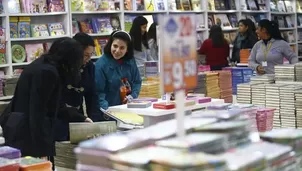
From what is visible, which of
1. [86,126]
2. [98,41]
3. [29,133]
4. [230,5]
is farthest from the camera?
[230,5]

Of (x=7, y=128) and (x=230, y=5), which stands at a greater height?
(x=230, y=5)

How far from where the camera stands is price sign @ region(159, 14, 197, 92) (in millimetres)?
1636

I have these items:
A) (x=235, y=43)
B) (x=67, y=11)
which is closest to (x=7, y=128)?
(x=67, y=11)

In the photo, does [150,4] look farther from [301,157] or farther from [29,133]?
[301,157]

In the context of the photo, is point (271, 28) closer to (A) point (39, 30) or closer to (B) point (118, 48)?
(B) point (118, 48)

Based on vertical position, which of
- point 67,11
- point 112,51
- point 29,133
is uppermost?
point 67,11

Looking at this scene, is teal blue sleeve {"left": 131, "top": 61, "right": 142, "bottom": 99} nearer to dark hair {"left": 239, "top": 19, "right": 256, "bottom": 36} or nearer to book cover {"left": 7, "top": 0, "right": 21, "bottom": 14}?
book cover {"left": 7, "top": 0, "right": 21, "bottom": 14}

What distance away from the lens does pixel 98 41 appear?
821 cm

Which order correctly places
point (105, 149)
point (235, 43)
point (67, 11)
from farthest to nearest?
1. point (235, 43)
2. point (67, 11)
3. point (105, 149)

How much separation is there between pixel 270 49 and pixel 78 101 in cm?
323

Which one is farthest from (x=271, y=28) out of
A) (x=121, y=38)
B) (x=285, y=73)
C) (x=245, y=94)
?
(x=121, y=38)

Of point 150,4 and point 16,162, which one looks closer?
point 16,162

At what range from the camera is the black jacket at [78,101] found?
3.84 meters

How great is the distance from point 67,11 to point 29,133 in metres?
4.44
